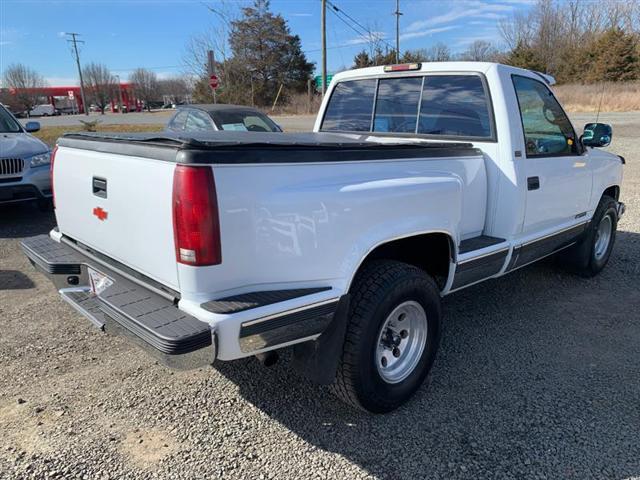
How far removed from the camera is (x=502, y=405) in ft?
9.77

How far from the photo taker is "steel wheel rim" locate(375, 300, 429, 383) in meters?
2.87

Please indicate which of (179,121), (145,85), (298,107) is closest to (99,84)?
(145,85)

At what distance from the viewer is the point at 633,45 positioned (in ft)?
138

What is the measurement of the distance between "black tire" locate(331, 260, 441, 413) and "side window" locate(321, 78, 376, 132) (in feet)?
6.76

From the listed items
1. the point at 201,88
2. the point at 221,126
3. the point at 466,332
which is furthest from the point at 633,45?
the point at 466,332

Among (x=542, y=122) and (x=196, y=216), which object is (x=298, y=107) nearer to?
(x=542, y=122)

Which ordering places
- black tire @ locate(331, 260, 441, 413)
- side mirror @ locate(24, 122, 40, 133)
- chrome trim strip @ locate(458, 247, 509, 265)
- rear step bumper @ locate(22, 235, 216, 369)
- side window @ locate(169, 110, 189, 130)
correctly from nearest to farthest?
rear step bumper @ locate(22, 235, 216, 369) → black tire @ locate(331, 260, 441, 413) → chrome trim strip @ locate(458, 247, 509, 265) → side mirror @ locate(24, 122, 40, 133) → side window @ locate(169, 110, 189, 130)

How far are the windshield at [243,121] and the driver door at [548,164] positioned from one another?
6.44 m

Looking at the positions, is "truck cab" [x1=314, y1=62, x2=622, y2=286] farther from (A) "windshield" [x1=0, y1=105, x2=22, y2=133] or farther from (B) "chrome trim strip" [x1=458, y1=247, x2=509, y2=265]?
(A) "windshield" [x1=0, y1=105, x2=22, y2=133]

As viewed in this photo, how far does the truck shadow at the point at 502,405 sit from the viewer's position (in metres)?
2.52

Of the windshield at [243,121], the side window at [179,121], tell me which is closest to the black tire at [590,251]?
the windshield at [243,121]

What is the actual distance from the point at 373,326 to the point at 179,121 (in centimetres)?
918

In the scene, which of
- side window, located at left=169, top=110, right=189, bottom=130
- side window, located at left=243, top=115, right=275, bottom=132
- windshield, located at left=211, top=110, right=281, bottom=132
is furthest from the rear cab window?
side window, located at left=169, top=110, right=189, bottom=130

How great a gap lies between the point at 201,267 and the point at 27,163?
6231 mm
